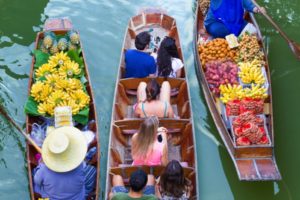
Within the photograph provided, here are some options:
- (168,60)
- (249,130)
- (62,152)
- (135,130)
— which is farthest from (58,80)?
(249,130)

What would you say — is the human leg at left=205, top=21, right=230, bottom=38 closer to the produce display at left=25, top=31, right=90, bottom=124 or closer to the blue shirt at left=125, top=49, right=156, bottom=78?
the blue shirt at left=125, top=49, right=156, bottom=78

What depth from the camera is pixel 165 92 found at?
6.12 metres

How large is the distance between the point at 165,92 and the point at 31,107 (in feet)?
5.80

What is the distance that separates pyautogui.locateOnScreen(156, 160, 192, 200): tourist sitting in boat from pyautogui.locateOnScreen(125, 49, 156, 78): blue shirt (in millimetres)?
1915

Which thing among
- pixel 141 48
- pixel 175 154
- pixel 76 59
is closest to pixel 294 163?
pixel 175 154

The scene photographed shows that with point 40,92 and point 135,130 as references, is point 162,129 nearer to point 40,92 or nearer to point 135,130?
point 135,130

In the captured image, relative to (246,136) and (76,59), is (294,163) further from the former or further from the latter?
(76,59)

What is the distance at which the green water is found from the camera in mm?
6008

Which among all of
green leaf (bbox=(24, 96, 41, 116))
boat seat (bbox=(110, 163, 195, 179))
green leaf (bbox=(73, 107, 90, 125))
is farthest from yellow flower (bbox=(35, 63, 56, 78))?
boat seat (bbox=(110, 163, 195, 179))

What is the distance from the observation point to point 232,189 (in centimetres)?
601

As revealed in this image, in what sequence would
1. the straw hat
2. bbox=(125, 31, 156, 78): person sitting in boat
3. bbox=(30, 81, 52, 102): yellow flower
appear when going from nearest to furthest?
the straw hat < bbox=(30, 81, 52, 102): yellow flower < bbox=(125, 31, 156, 78): person sitting in boat

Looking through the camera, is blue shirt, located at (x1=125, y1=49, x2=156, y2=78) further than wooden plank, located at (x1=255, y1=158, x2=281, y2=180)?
Yes

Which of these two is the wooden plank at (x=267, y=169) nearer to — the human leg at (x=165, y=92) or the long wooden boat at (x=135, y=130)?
the long wooden boat at (x=135, y=130)

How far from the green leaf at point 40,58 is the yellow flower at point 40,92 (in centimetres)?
63
